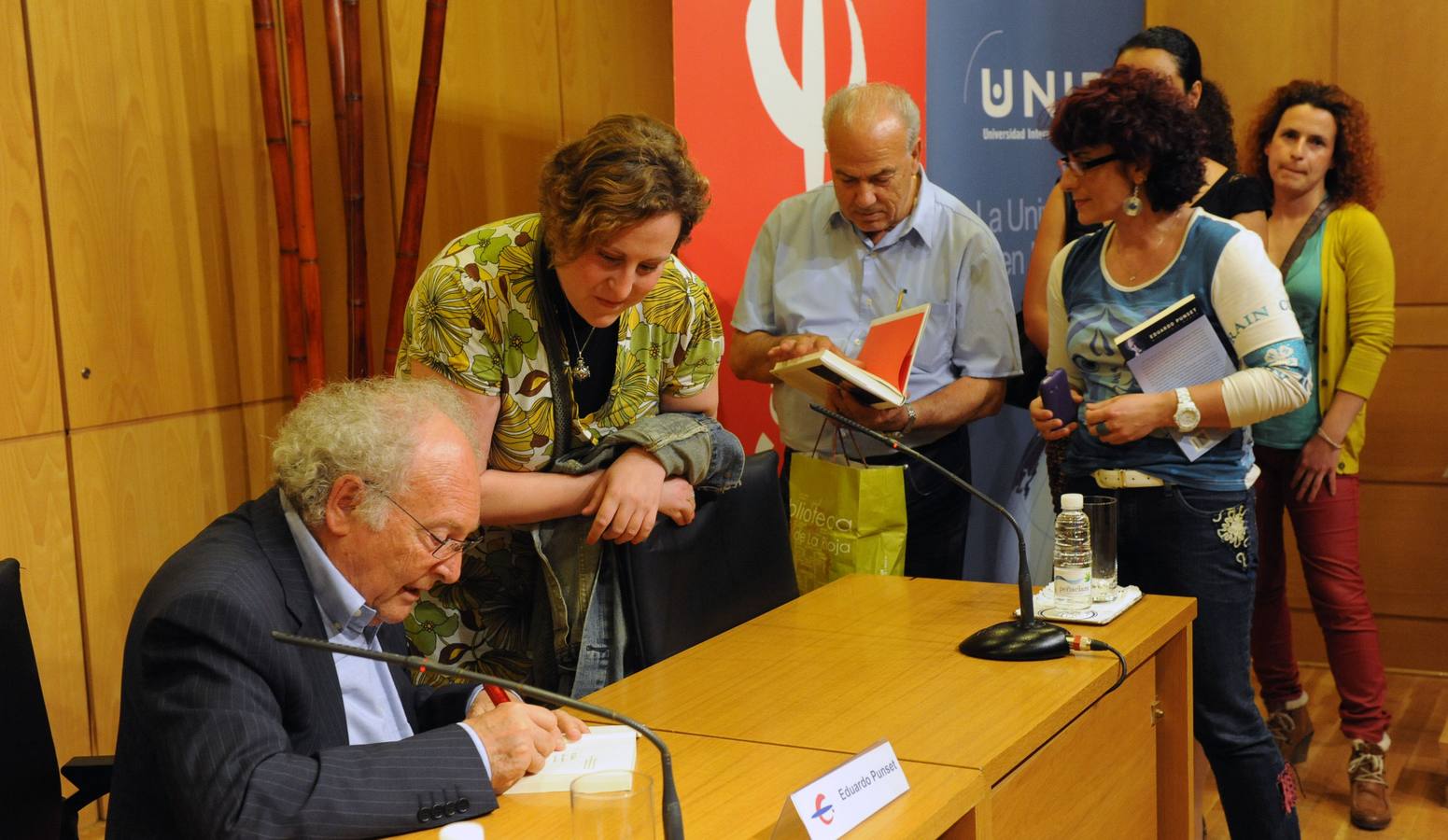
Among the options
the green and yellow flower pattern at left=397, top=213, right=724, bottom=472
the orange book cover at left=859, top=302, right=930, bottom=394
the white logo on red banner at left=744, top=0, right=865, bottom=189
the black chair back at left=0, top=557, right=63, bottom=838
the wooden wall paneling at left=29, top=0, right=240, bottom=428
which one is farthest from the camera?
the white logo on red banner at left=744, top=0, right=865, bottom=189

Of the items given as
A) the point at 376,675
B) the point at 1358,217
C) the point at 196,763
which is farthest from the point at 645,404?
the point at 1358,217

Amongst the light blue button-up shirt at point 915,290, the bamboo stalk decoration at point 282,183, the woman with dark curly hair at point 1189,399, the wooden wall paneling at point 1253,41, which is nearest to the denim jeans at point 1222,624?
the woman with dark curly hair at point 1189,399

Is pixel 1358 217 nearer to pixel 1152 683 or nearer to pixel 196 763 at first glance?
pixel 1152 683

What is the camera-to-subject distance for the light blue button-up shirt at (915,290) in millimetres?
3172

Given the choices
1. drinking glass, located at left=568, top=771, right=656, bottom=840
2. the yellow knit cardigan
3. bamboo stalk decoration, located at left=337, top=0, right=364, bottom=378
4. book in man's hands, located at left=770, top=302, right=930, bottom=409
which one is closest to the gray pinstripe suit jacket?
drinking glass, located at left=568, top=771, right=656, bottom=840

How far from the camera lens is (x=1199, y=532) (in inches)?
99.9

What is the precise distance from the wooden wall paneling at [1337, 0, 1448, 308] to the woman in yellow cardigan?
1.04 m

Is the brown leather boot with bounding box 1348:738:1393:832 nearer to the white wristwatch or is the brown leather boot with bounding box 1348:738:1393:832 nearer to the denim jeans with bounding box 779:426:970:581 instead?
the denim jeans with bounding box 779:426:970:581

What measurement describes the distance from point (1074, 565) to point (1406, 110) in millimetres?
3115

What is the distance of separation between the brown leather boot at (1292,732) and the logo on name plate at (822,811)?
2.72 meters

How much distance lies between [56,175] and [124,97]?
0.26m

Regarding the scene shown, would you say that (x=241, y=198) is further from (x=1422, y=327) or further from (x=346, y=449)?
(x=1422, y=327)

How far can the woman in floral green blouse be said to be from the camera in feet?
7.20

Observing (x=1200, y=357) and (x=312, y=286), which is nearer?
(x=1200, y=357)
